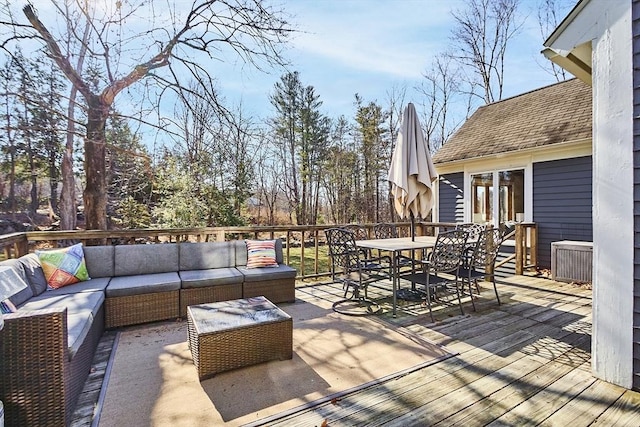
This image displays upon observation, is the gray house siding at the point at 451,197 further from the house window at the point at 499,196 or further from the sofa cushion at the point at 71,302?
the sofa cushion at the point at 71,302

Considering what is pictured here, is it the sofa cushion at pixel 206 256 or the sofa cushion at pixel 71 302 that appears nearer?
the sofa cushion at pixel 71 302

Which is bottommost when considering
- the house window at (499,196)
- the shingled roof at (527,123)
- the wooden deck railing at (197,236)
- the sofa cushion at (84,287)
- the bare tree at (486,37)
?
the sofa cushion at (84,287)

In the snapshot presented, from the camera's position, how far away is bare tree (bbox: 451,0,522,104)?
13508mm

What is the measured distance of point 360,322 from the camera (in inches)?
145

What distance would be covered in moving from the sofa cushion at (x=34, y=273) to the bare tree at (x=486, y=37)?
51.7 feet

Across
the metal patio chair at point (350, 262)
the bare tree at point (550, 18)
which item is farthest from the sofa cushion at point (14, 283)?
the bare tree at point (550, 18)

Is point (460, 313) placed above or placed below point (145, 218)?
below

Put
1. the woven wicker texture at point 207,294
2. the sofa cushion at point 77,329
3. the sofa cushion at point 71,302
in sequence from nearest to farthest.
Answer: the sofa cushion at point 77,329 → the sofa cushion at point 71,302 → the woven wicker texture at point 207,294

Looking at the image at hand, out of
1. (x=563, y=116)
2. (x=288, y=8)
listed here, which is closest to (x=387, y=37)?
(x=288, y=8)

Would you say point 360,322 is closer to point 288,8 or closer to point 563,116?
point 288,8

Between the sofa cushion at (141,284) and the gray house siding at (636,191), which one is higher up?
the gray house siding at (636,191)

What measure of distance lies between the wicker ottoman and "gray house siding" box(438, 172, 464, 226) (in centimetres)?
698

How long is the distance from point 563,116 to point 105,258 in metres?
8.84

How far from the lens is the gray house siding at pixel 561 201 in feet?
20.5
